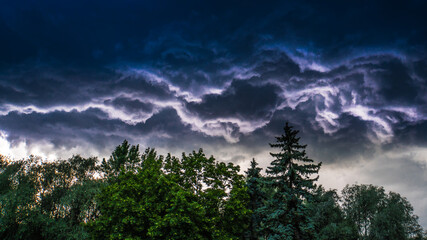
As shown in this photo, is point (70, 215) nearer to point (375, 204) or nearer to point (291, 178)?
point (291, 178)

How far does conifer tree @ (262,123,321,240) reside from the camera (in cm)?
1802

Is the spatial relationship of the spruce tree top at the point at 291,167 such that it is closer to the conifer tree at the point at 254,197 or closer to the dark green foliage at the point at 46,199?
the conifer tree at the point at 254,197

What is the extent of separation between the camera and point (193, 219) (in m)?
20.8

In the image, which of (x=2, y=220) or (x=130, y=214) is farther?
(x=2, y=220)

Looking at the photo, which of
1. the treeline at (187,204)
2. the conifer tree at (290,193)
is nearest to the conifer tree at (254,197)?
the treeline at (187,204)

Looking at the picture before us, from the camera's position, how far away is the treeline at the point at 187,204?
19109 mm

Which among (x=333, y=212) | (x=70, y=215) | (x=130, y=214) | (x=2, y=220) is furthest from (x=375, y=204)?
(x=2, y=220)

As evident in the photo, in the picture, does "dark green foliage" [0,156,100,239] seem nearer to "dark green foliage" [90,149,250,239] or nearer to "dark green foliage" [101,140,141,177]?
"dark green foliage" [101,140,141,177]

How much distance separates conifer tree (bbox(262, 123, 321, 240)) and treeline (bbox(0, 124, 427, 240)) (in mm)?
78

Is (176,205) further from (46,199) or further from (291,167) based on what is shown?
(46,199)

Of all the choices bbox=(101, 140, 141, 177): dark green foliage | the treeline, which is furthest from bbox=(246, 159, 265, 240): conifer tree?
bbox=(101, 140, 141, 177): dark green foliage

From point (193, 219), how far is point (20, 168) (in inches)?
1536

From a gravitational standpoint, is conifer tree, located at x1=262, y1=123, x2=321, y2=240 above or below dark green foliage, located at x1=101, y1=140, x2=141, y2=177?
below

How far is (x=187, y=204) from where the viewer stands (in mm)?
20328
